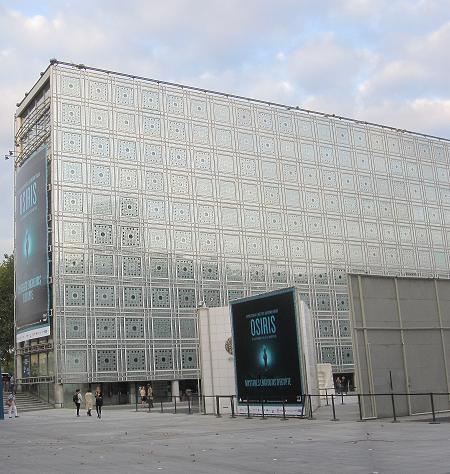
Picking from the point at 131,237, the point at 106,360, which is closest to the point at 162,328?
the point at 106,360

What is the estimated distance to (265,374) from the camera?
2791 cm

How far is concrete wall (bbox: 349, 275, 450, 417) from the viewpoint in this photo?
23.4m

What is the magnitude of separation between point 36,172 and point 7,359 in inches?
1238

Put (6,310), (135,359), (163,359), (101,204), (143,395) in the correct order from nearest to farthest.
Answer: (143,395) → (135,359) → (101,204) → (163,359) → (6,310)

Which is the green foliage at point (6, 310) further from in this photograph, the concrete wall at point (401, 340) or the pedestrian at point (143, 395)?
the concrete wall at point (401, 340)

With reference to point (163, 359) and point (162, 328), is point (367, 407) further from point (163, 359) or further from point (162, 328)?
point (162, 328)

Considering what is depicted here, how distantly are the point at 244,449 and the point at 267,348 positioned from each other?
40.9 feet

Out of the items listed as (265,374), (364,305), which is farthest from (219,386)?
(364,305)

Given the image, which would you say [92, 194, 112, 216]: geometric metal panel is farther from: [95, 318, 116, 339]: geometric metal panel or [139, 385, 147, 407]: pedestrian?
[139, 385, 147, 407]: pedestrian

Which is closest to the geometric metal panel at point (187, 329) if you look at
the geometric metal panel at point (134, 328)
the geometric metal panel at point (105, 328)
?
the geometric metal panel at point (134, 328)

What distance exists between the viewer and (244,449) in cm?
1552

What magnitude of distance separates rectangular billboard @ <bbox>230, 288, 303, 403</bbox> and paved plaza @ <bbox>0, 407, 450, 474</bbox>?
9.10ft

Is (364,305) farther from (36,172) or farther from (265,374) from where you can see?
(36,172)

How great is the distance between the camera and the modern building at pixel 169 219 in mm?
51125
